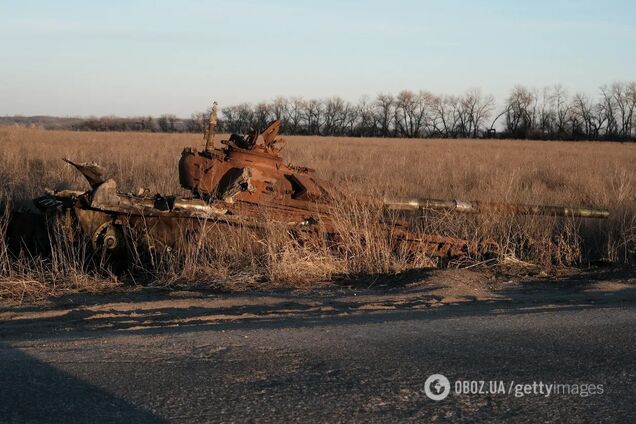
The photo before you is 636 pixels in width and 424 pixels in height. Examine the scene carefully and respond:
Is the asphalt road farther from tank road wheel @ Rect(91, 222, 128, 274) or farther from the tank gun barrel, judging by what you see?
the tank gun barrel

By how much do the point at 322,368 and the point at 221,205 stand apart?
4.72 m

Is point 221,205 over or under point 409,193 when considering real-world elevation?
over

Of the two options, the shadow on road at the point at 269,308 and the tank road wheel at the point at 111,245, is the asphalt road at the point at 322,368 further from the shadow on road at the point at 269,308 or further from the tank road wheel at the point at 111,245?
the tank road wheel at the point at 111,245

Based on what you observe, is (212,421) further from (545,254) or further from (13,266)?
(545,254)

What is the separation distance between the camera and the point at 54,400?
13.8 feet

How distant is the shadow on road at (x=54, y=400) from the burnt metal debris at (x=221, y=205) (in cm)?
434

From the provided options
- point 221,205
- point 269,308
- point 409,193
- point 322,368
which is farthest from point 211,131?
point 409,193

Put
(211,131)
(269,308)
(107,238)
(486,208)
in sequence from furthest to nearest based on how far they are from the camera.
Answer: (486,208) → (211,131) → (107,238) → (269,308)

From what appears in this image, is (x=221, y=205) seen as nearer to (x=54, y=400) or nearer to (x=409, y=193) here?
(x=54, y=400)

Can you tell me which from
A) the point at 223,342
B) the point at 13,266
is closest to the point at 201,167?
the point at 13,266

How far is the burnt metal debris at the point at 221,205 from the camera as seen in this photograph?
9.06 metres

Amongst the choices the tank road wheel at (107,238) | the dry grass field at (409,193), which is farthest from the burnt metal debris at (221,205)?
the dry grass field at (409,193)

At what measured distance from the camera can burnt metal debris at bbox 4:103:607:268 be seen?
9062mm

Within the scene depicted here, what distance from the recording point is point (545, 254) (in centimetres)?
1030
